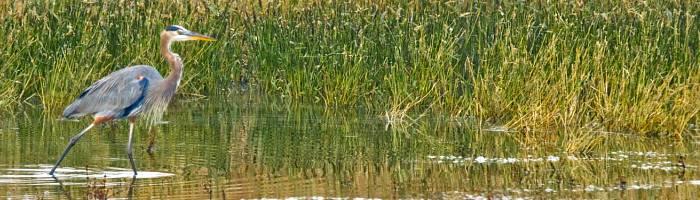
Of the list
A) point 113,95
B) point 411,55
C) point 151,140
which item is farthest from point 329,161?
point 411,55

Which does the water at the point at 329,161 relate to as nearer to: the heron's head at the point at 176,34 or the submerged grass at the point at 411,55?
the submerged grass at the point at 411,55

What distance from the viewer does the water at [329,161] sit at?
790 centimetres

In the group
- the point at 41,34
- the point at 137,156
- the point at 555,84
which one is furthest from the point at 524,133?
the point at 41,34

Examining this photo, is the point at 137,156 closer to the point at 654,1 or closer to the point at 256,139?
the point at 256,139

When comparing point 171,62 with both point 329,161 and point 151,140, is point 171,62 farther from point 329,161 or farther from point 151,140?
point 329,161

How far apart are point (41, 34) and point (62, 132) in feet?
6.49

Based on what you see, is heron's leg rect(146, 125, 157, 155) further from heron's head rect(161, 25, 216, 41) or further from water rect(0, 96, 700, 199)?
heron's head rect(161, 25, 216, 41)

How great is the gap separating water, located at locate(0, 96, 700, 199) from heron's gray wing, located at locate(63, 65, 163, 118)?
1.02ft

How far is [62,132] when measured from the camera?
1082 cm

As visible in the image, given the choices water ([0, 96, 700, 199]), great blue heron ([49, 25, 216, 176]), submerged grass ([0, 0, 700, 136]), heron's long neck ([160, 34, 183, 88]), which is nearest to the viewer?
water ([0, 96, 700, 199])

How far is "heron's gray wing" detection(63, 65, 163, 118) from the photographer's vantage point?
9367 mm

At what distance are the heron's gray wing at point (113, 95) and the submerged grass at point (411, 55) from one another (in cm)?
242

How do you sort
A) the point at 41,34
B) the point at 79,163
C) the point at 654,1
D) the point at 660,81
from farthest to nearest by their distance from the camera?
1. the point at 654,1
2. the point at 41,34
3. the point at 660,81
4. the point at 79,163

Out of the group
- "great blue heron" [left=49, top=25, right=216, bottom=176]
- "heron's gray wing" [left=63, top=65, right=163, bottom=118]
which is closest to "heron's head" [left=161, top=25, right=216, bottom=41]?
"great blue heron" [left=49, top=25, right=216, bottom=176]
